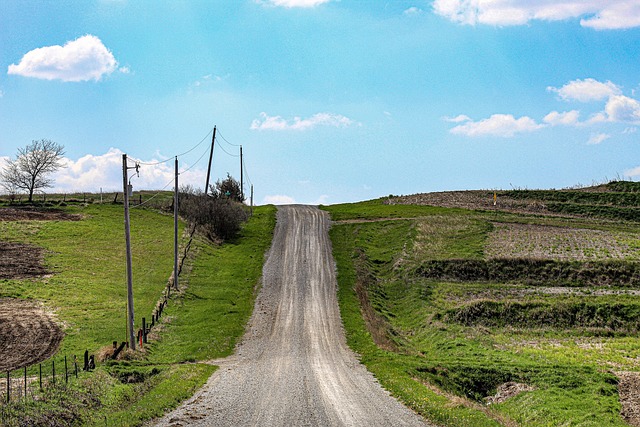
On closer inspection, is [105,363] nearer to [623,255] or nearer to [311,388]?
[311,388]

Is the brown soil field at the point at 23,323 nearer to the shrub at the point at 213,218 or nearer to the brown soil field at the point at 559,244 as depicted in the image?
the shrub at the point at 213,218

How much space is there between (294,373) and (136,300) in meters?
20.8

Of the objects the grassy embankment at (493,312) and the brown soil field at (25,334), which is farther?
the brown soil field at (25,334)

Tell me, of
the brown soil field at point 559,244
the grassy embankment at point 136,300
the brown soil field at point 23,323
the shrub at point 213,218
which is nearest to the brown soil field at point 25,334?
the brown soil field at point 23,323

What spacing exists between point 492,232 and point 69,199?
186 ft

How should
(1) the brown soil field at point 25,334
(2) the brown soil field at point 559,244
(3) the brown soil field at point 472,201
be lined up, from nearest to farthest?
(1) the brown soil field at point 25,334 → (2) the brown soil field at point 559,244 → (3) the brown soil field at point 472,201

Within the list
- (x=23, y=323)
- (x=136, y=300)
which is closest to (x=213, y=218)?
(x=136, y=300)

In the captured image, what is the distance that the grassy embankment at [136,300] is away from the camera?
24453 millimetres

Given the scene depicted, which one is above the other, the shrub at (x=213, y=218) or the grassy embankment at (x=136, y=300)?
the shrub at (x=213, y=218)

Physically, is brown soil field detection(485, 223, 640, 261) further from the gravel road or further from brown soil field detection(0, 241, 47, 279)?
brown soil field detection(0, 241, 47, 279)

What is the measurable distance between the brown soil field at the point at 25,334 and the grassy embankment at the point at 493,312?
1741 cm

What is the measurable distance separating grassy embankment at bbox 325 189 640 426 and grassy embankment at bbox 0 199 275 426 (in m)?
8.84

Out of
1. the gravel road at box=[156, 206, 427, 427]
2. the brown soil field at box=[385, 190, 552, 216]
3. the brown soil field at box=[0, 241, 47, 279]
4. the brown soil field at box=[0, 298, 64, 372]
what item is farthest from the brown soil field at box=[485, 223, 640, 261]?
the brown soil field at box=[0, 241, 47, 279]

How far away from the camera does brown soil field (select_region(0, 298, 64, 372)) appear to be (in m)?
34.1
